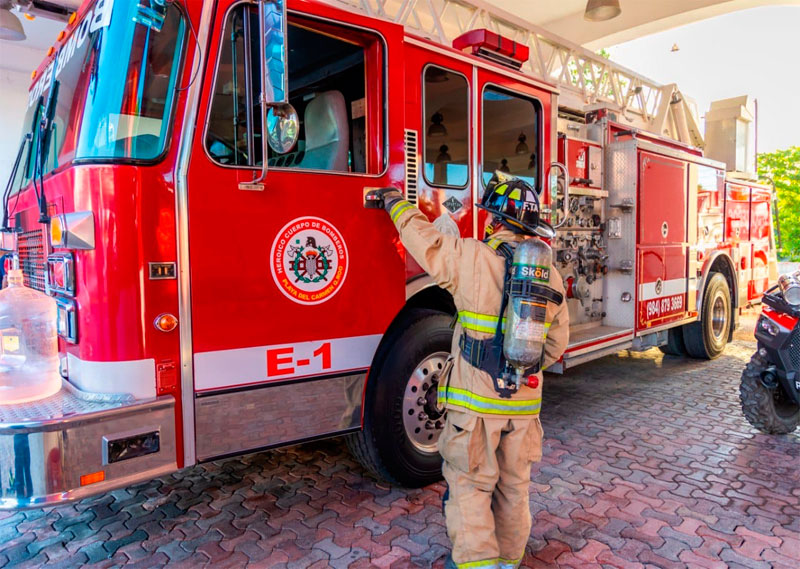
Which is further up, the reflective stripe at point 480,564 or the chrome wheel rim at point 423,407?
the chrome wheel rim at point 423,407

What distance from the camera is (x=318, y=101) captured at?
10.5 feet

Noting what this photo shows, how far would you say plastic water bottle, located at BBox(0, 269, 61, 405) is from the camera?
252 cm

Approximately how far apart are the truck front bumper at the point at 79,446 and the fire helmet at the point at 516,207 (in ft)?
5.48

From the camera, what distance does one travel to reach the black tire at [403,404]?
3.23m

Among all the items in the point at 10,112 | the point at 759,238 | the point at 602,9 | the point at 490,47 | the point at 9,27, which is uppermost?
the point at 602,9

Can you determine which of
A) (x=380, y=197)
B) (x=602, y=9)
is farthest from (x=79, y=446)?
(x=602, y=9)

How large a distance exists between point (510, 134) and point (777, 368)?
2631 millimetres

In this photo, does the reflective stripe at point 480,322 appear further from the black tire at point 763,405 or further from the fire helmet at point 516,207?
the black tire at point 763,405

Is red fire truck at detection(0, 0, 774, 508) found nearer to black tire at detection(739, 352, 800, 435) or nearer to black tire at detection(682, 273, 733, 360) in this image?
black tire at detection(739, 352, 800, 435)

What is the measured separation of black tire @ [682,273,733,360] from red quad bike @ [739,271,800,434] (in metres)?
2.41

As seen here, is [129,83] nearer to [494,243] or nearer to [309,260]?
[309,260]

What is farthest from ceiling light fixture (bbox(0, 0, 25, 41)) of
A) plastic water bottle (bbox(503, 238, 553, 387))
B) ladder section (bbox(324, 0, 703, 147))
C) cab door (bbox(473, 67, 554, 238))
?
plastic water bottle (bbox(503, 238, 553, 387))

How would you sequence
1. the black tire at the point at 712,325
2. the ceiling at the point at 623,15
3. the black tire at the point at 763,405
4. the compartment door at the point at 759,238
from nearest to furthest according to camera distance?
the black tire at the point at 763,405, the black tire at the point at 712,325, the compartment door at the point at 759,238, the ceiling at the point at 623,15

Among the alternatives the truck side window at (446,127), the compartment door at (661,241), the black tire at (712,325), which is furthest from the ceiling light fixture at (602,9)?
the truck side window at (446,127)
